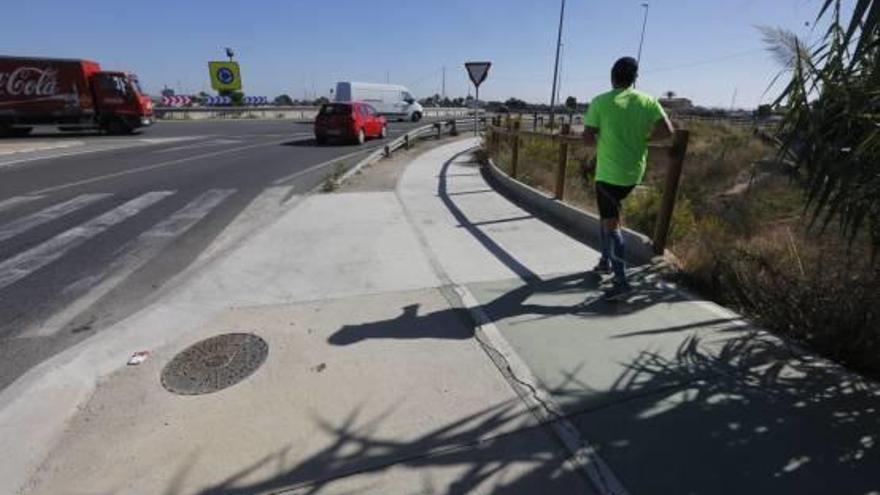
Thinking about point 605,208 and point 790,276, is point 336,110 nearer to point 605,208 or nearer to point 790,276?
point 605,208

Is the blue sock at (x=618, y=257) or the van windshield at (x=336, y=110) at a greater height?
the van windshield at (x=336, y=110)

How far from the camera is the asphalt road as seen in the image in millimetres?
4332

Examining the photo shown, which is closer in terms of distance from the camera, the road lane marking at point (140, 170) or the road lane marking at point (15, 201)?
the road lane marking at point (15, 201)

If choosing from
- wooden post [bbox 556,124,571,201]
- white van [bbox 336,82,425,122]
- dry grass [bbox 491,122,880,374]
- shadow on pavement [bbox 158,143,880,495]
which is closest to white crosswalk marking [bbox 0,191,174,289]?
shadow on pavement [bbox 158,143,880,495]

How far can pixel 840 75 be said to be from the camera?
9.89 feet

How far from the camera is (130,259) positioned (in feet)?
19.0

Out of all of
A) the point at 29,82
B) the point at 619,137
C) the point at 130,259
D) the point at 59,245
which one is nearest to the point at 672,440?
the point at 619,137

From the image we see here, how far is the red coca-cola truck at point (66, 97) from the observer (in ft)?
69.7

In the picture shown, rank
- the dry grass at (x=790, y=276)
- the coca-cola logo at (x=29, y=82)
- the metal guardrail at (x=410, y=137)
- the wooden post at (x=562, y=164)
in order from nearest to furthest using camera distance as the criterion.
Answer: the dry grass at (x=790, y=276)
the wooden post at (x=562, y=164)
the metal guardrail at (x=410, y=137)
the coca-cola logo at (x=29, y=82)

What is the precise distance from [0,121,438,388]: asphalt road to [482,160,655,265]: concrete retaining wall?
3.67m

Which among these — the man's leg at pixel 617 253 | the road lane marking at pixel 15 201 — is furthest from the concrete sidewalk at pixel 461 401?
the road lane marking at pixel 15 201

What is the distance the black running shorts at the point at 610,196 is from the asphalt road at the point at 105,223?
12.9 feet

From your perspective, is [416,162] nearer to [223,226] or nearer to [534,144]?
[534,144]

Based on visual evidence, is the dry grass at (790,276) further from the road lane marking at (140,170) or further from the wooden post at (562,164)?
the road lane marking at (140,170)
